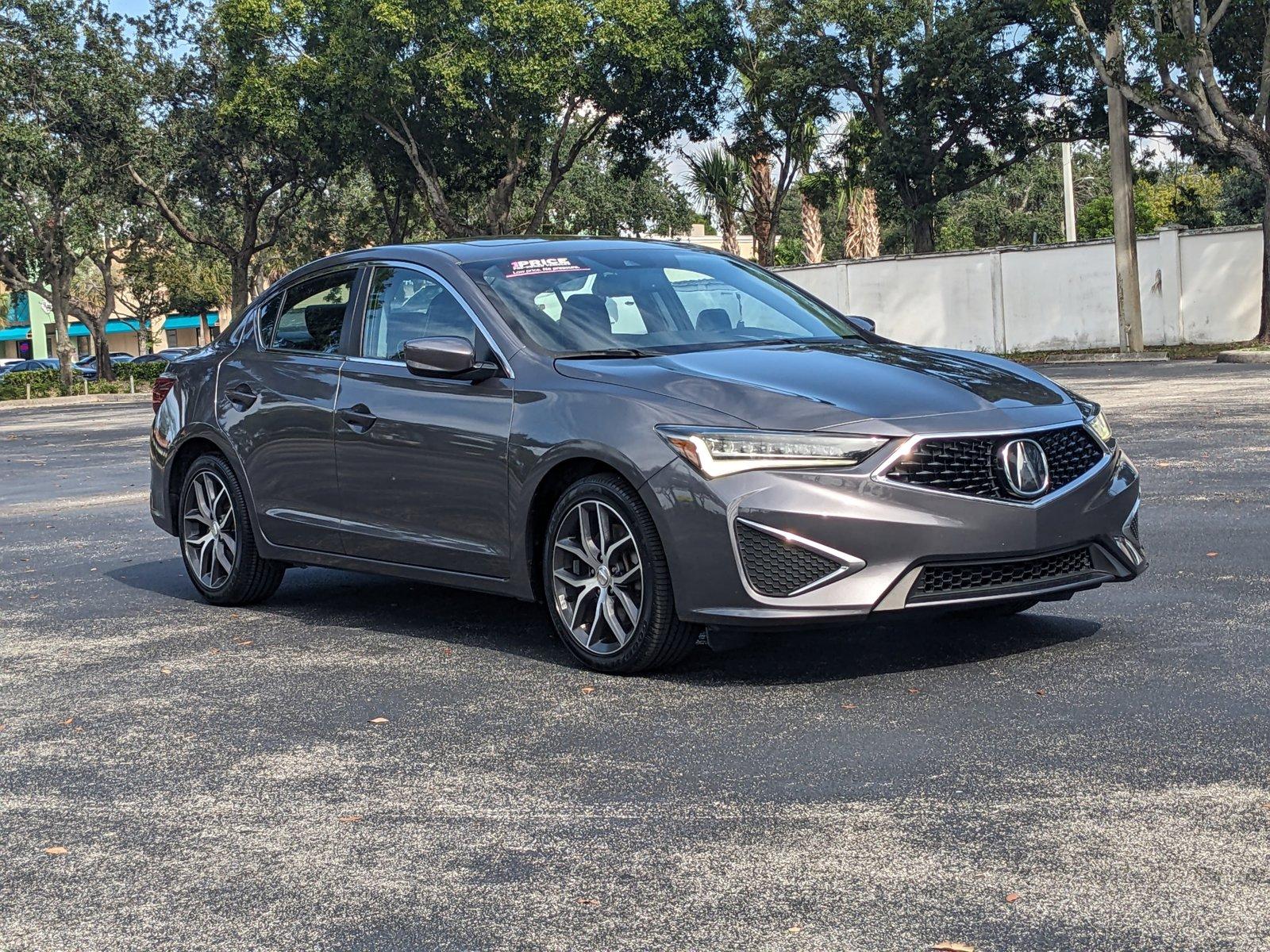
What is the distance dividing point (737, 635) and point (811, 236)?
47092mm

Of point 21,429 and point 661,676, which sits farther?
point 21,429

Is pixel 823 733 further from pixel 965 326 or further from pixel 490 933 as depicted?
pixel 965 326

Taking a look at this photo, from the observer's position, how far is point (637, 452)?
20.0ft

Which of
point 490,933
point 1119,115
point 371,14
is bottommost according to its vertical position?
point 490,933

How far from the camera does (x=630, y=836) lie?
14.5ft

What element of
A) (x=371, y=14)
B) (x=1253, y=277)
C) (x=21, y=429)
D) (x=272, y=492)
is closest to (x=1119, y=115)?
(x=1253, y=277)

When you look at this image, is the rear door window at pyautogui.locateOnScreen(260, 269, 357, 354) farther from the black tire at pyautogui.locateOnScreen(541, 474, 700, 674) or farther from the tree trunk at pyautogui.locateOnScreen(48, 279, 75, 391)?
the tree trunk at pyautogui.locateOnScreen(48, 279, 75, 391)

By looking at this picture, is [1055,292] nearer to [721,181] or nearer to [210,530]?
[721,181]

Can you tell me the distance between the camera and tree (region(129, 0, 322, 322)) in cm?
4397

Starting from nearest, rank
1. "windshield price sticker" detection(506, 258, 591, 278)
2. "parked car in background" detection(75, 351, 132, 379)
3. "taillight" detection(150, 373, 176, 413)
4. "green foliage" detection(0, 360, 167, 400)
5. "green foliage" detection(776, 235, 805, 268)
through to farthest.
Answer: "windshield price sticker" detection(506, 258, 591, 278) < "taillight" detection(150, 373, 176, 413) < "green foliage" detection(0, 360, 167, 400) < "parked car in background" detection(75, 351, 132, 379) < "green foliage" detection(776, 235, 805, 268)

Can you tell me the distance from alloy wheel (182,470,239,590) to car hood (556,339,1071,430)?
2549 mm

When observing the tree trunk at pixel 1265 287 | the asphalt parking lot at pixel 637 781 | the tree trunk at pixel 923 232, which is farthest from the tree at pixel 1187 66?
the asphalt parking lot at pixel 637 781

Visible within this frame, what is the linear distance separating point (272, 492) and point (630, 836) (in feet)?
13.3

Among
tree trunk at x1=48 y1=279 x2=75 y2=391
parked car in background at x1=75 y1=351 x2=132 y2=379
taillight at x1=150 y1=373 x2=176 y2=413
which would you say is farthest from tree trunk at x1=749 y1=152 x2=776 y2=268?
taillight at x1=150 y1=373 x2=176 y2=413
